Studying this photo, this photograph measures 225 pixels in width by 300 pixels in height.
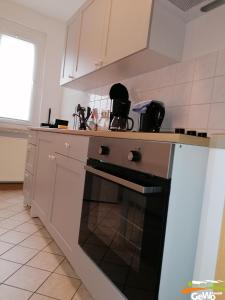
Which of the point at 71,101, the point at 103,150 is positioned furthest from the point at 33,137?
the point at 103,150

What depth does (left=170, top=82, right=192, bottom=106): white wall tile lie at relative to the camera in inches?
62.0

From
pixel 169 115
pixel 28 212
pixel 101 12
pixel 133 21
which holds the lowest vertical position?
pixel 28 212

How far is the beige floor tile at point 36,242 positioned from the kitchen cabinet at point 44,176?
152 mm

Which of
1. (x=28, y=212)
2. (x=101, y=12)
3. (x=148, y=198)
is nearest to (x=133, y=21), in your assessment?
(x=101, y=12)

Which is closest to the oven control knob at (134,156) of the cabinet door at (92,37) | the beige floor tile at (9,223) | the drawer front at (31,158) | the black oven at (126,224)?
the black oven at (126,224)

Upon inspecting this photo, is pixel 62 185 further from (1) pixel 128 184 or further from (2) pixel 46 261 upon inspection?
(1) pixel 128 184

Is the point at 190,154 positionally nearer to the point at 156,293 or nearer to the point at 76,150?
the point at 156,293

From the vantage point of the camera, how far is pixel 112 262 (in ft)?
3.69

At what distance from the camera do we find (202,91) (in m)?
1.48

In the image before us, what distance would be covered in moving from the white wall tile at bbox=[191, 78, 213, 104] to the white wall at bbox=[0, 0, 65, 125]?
283cm

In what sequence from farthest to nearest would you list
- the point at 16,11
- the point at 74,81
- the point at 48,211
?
the point at 16,11
the point at 74,81
the point at 48,211

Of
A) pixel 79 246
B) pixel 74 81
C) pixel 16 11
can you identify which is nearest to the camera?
pixel 79 246

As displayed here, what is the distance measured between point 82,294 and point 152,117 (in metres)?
1.14

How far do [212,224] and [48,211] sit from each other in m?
1.45
